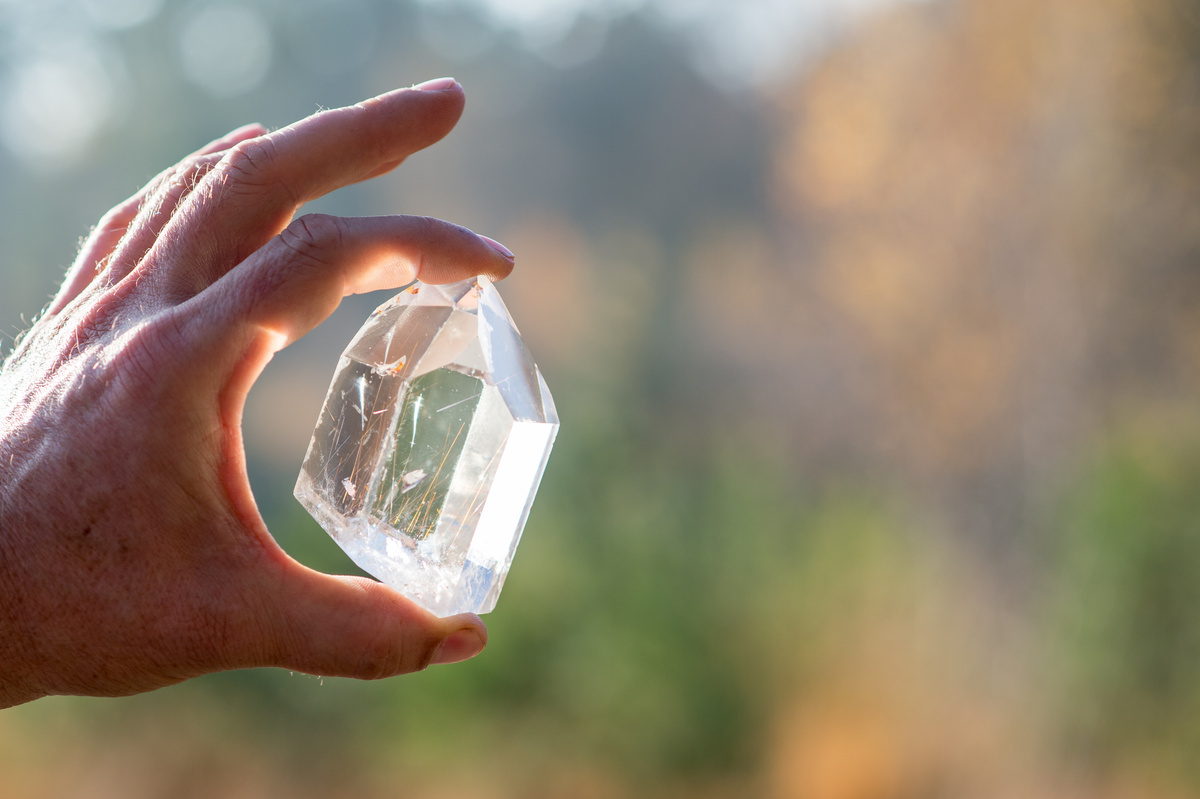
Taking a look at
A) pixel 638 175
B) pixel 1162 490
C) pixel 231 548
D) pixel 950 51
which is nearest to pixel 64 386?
pixel 231 548

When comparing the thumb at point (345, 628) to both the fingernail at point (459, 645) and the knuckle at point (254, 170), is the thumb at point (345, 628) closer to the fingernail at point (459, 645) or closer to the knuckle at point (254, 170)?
the fingernail at point (459, 645)

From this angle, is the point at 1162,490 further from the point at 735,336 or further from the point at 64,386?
the point at 64,386

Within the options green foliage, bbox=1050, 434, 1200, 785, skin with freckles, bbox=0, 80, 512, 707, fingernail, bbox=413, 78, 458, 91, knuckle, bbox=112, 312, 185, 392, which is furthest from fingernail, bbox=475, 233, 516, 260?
green foliage, bbox=1050, 434, 1200, 785

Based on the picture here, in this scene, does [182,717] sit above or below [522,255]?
below

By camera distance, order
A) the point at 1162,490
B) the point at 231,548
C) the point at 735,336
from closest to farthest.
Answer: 1. the point at 231,548
2. the point at 1162,490
3. the point at 735,336

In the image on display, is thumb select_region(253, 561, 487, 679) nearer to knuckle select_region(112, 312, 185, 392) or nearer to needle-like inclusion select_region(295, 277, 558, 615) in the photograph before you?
needle-like inclusion select_region(295, 277, 558, 615)
